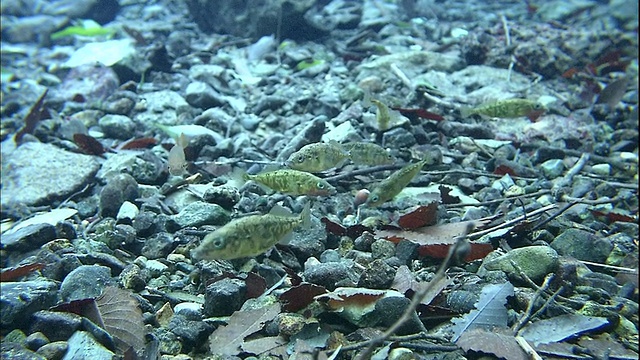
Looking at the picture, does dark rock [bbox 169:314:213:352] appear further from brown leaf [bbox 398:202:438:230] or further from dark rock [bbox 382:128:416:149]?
dark rock [bbox 382:128:416:149]

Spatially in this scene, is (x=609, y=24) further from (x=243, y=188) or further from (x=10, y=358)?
(x=10, y=358)

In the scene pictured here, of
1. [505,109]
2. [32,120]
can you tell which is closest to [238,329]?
[505,109]

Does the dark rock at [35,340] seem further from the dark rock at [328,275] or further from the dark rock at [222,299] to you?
the dark rock at [328,275]

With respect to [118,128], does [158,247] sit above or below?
above

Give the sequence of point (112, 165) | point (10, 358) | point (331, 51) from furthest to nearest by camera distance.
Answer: point (331, 51)
point (112, 165)
point (10, 358)

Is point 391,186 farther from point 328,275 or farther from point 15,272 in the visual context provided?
point 15,272

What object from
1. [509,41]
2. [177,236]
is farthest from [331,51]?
[177,236]
